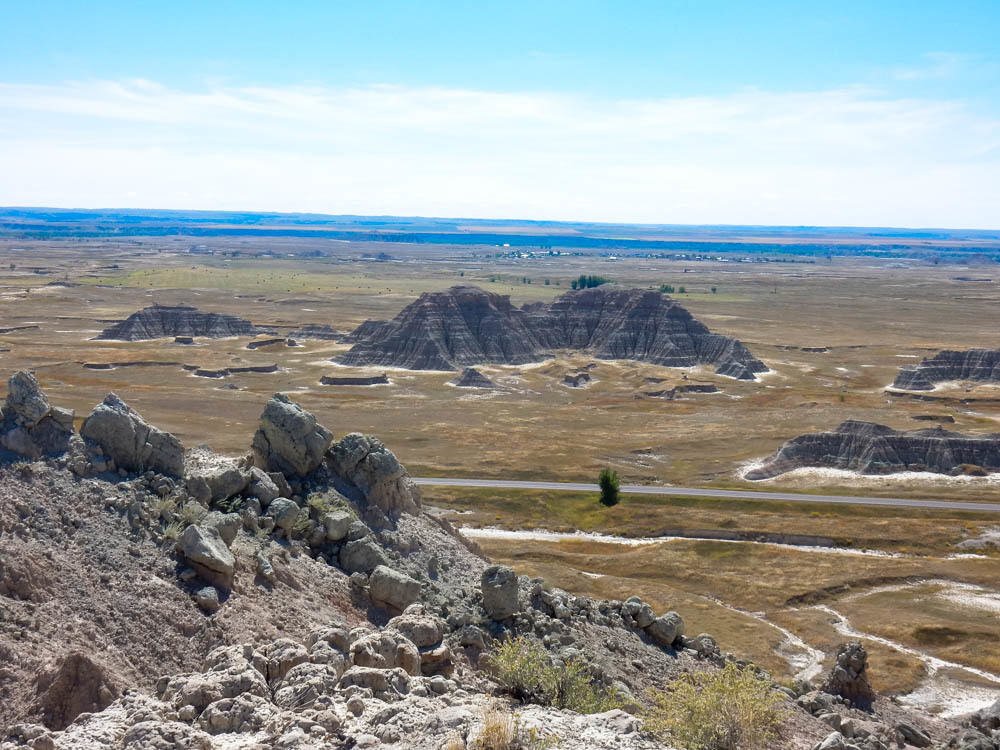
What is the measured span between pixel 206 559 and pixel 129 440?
713 centimetres

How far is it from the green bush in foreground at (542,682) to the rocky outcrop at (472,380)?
132 meters

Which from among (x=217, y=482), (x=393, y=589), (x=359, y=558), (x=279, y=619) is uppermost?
(x=217, y=482)

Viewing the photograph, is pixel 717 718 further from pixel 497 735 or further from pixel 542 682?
pixel 497 735

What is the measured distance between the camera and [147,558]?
25734 millimetres

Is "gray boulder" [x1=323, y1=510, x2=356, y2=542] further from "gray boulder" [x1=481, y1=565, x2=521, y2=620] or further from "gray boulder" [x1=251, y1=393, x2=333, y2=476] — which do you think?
"gray boulder" [x1=481, y1=565, x2=521, y2=620]

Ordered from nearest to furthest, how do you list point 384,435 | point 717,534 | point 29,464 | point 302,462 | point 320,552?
point 29,464, point 320,552, point 302,462, point 717,534, point 384,435

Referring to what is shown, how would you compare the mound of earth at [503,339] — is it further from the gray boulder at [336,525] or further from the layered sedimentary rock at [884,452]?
the gray boulder at [336,525]

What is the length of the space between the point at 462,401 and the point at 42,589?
12581 centimetres

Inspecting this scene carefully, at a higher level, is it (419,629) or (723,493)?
(419,629)

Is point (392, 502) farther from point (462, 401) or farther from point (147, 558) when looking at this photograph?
point (462, 401)

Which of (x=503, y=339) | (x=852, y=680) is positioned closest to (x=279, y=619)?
(x=852, y=680)

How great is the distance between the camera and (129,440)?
3066 cm

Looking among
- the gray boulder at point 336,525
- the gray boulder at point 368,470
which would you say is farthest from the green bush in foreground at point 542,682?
the gray boulder at point 368,470

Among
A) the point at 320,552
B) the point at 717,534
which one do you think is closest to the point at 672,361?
the point at 717,534
